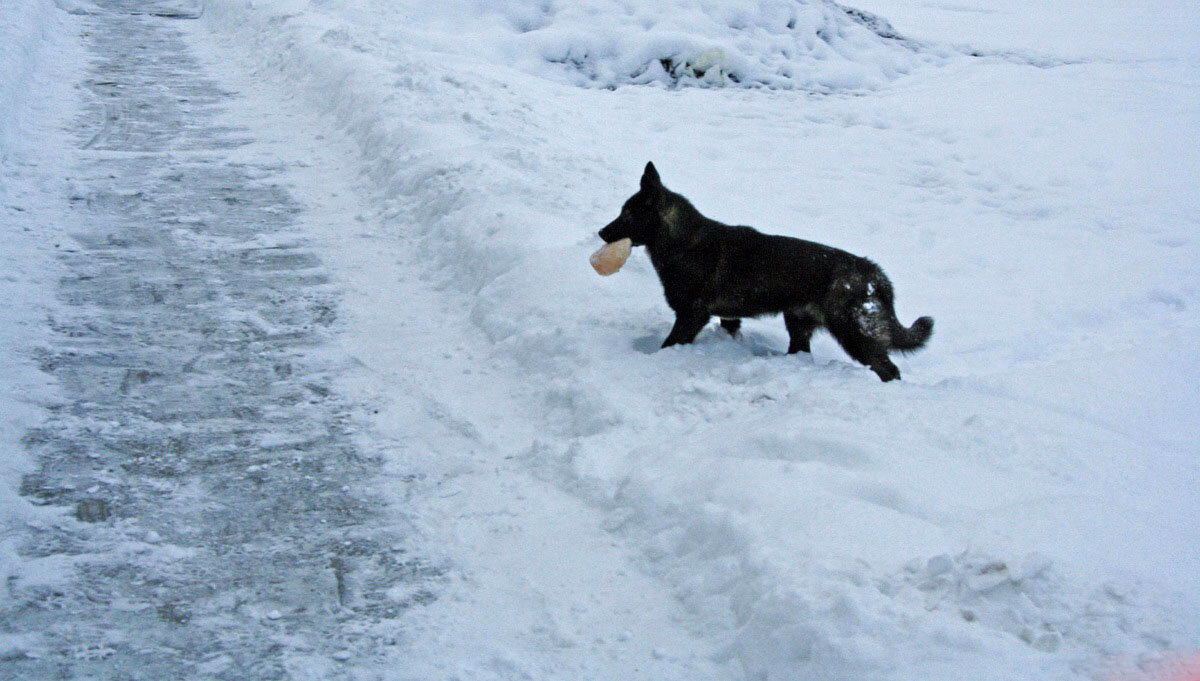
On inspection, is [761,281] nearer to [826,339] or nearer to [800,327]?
[800,327]

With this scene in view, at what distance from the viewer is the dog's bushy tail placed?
5.59 m

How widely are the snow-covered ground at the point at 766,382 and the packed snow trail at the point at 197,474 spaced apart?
0.96 feet

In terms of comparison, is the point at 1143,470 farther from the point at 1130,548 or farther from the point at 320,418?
the point at 320,418

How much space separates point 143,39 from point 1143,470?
56.1 ft

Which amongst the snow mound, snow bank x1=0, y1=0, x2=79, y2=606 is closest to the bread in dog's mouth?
snow bank x1=0, y1=0, x2=79, y2=606

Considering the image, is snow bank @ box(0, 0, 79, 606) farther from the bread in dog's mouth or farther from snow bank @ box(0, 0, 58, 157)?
the bread in dog's mouth

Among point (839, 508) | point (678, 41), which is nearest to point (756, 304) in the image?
point (839, 508)

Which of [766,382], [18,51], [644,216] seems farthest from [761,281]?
[18,51]

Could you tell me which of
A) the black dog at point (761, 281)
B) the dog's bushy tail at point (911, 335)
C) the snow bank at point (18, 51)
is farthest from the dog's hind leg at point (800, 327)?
the snow bank at point (18, 51)

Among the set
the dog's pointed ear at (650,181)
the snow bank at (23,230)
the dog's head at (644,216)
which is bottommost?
the snow bank at (23,230)

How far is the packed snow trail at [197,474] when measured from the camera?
11.5 ft

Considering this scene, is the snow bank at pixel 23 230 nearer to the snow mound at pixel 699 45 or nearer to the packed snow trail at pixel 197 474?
the packed snow trail at pixel 197 474

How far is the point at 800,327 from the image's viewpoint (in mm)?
5797

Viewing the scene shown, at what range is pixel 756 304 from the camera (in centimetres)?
573
